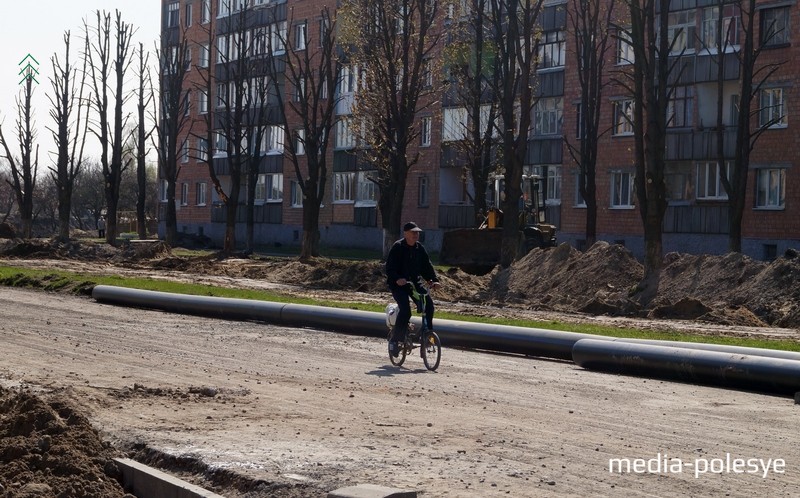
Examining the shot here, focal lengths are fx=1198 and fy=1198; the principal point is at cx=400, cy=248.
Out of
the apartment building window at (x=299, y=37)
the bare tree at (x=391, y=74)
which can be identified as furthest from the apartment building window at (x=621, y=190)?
the apartment building window at (x=299, y=37)

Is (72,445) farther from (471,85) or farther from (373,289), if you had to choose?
(471,85)

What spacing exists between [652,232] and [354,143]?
37.6 m

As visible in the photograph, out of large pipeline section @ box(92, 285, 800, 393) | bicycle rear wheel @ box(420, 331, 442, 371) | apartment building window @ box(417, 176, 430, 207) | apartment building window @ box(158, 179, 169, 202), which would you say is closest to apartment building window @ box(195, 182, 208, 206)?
apartment building window @ box(158, 179, 169, 202)

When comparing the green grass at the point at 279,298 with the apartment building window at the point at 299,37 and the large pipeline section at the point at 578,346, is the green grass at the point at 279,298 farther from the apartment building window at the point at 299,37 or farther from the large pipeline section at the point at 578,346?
the apartment building window at the point at 299,37

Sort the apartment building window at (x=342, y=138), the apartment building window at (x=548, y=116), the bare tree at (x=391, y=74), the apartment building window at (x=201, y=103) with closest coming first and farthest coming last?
the bare tree at (x=391, y=74) < the apartment building window at (x=548, y=116) < the apartment building window at (x=342, y=138) < the apartment building window at (x=201, y=103)

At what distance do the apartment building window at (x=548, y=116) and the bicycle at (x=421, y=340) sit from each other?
3986 cm

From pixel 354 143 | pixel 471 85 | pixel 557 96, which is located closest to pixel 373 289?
pixel 471 85

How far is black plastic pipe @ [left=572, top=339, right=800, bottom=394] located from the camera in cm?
1420

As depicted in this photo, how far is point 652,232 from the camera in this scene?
Answer: 31000 mm

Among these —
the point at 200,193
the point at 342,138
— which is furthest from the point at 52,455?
the point at 200,193

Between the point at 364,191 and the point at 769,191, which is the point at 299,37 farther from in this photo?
the point at 769,191

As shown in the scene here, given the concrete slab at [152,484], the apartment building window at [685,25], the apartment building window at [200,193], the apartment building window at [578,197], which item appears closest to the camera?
the concrete slab at [152,484]

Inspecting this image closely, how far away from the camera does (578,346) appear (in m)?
16.9

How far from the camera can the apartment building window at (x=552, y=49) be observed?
55.3 m
